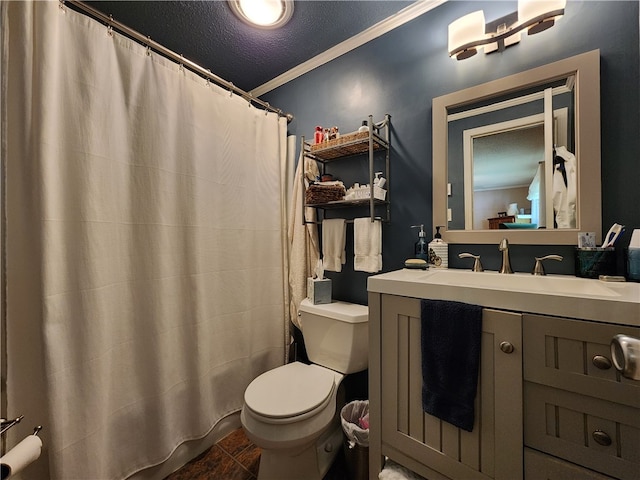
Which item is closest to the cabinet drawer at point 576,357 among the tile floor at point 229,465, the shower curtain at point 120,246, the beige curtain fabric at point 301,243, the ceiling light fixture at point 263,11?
the tile floor at point 229,465

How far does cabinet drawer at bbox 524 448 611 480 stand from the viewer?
2.15 ft

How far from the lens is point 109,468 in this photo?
105 cm

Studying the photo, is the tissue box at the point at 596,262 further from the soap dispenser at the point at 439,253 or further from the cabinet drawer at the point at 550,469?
the cabinet drawer at the point at 550,469

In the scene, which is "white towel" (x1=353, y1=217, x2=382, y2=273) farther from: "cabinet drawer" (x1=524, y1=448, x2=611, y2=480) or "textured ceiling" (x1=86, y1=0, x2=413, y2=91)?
"textured ceiling" (x1=86, y1=0, x2=413, y2=91)

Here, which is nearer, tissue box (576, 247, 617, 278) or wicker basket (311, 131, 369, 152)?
tissue box (576, 247, 617, 278)

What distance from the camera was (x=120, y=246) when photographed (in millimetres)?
1093

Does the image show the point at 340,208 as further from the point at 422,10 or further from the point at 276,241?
the point at 422,10

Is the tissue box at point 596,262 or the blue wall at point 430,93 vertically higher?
the blue wall at point 430,93

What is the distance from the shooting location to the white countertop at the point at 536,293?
624mm

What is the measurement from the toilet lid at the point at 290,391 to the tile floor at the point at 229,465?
44cm

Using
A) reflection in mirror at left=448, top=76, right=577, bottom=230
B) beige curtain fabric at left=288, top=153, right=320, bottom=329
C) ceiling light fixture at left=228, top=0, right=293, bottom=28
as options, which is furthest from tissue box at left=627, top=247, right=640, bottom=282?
ceiling light fixture at left=228, top=0, right=293, bottom=28

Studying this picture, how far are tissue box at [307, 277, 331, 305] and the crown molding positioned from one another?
56.3 inches

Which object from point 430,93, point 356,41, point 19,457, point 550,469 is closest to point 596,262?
point 550,469

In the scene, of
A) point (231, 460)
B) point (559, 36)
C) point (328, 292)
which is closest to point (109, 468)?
point (231, 460)
